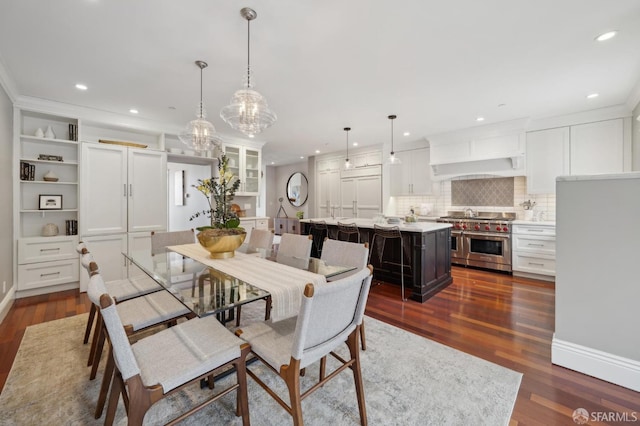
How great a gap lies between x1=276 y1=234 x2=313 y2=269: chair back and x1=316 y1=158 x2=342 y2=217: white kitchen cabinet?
4.31 m

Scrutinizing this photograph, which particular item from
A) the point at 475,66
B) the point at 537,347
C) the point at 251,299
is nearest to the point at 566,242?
the point at 537,347

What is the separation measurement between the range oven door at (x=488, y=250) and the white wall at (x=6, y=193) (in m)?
6.27

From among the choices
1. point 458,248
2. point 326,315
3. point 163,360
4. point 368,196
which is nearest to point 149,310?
point 163,360

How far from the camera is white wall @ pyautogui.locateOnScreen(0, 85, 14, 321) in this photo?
297cm

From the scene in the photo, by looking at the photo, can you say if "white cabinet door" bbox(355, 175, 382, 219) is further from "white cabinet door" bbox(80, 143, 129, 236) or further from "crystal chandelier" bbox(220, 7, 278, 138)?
"white cabinet door" bbox(80, 143, 129, 236)

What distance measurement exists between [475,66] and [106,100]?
4315mm

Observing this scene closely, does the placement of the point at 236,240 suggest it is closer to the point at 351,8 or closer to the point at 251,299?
→ the point at 251,299

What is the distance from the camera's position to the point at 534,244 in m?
→ 4.30

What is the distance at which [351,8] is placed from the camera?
1.89 metres

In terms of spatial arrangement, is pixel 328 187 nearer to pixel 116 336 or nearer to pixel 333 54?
pixel 333 54

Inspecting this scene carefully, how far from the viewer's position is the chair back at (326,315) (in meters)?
1.17

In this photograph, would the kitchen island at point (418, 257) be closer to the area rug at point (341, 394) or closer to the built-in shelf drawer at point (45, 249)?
the area rug at point (341, 394)

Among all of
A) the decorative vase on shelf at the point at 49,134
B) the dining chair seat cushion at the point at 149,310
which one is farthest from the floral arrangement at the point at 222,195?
the decorative vase on shelf at the point at 49,134

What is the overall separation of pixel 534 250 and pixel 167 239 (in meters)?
5.18
